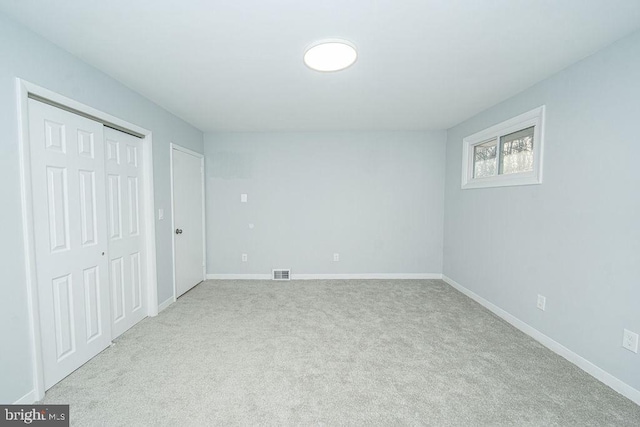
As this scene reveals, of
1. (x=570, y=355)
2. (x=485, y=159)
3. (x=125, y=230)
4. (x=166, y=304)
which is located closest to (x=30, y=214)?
(x=125, y=230)

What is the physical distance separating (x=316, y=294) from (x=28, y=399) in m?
2.73

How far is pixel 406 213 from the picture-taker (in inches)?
171

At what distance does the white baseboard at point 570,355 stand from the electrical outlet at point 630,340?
26 cm

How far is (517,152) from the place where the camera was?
113 inches

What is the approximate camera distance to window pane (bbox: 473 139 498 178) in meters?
3.28

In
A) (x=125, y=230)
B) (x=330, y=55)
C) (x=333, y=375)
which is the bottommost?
(x=333, y=375)

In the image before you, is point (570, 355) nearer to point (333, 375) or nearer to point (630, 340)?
point (630, 340)

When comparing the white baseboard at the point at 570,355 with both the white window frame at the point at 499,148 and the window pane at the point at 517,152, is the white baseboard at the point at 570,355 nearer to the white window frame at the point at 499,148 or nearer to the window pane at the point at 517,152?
the white window frame at the point at 499,148

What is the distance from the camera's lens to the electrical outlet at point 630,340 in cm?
173

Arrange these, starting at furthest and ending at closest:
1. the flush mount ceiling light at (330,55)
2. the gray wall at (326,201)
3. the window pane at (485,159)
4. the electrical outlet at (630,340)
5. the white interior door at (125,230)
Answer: the gray wall at (326,201) → the window pane at (485,159) → the white interior door at (125,230) → the flush mount ceiling light at (330,55) → the electrical outlet at (630,340)

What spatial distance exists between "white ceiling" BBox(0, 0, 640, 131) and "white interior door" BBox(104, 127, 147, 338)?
2.15 ft

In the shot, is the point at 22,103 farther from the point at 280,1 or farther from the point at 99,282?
the point at 280,1

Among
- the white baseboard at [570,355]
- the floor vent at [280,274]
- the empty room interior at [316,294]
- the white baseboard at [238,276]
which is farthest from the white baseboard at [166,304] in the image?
the white baseboard at [570,355]

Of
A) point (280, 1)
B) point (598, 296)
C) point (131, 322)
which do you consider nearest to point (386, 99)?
point (280, 1)
